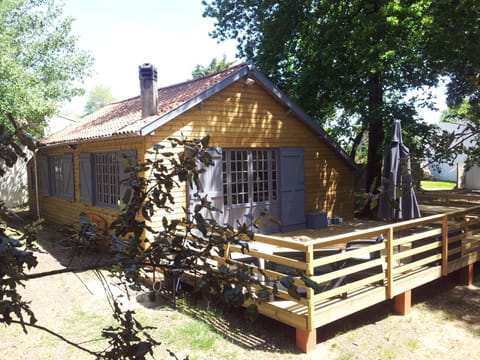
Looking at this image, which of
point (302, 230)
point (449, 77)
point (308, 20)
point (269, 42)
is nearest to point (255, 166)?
point (302, 230)

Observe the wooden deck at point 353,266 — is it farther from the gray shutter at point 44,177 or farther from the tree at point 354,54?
the gray shutter at point 44,177

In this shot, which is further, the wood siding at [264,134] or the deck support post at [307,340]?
the wood siding at [264,134]

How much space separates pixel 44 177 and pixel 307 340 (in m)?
12.4

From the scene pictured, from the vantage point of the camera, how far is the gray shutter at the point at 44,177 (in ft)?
45.9

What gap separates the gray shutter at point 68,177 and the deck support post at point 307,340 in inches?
352

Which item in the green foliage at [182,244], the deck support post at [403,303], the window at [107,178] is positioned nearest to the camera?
the green foliage at [182,244]

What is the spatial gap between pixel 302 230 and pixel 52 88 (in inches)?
487

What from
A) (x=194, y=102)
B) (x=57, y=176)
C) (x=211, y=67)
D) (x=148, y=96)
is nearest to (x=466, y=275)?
(x=194, y=102)

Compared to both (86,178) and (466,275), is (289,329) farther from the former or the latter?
(86,178)

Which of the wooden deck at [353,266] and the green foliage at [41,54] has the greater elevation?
the green foliage at [41,54]

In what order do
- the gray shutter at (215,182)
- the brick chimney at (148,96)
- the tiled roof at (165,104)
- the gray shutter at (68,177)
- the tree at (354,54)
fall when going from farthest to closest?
the gray shutter at (68,177)
the tree at (354,54)
the gray shutter at (215,182)
the brick chimney at (148,96)
the tiled roof at (165,104)

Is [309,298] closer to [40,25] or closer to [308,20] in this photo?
[308,20]

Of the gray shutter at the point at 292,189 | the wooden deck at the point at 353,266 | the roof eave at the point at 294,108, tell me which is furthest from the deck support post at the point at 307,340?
the roof eave at the point at 294,108

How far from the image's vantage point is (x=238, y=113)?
10.0 metres
